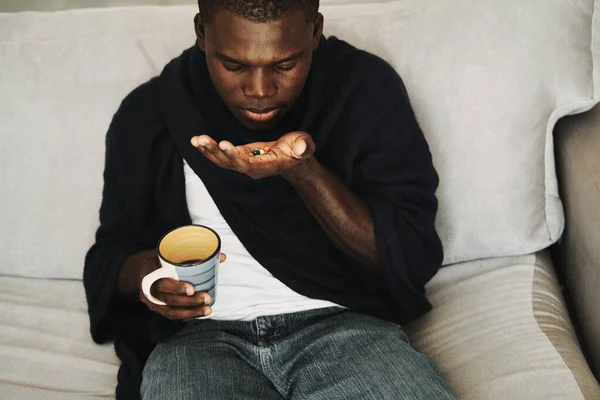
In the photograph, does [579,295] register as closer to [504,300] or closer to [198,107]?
[504,300]

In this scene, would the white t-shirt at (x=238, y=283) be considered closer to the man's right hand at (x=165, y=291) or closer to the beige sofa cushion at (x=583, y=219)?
the man's right hand at (x=165, y=291)

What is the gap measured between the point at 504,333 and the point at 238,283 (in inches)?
18.5

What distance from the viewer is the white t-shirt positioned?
1084mm

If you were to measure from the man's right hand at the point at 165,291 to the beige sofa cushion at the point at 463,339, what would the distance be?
7.7 inches

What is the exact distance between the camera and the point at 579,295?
116 centimetres

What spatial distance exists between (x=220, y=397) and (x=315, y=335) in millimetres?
195

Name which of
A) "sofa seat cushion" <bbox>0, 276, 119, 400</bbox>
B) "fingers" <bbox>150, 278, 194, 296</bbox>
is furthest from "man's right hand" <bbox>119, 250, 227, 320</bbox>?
"sofa seat cushion" <bbox>0, 276, 119, 400</bbox>

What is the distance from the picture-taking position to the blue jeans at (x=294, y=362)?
36.2 inches

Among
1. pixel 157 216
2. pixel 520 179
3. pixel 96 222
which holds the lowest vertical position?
pixel 96 222

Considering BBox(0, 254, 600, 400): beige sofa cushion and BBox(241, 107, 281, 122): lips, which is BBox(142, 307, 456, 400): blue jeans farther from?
BBox(241, 107, 281, 122): lips

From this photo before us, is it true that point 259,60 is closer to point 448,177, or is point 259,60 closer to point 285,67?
point 285,67

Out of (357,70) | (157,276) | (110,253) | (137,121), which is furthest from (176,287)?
(357,70)

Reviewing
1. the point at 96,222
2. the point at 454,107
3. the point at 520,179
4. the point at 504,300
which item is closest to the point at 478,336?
the point at 504,300

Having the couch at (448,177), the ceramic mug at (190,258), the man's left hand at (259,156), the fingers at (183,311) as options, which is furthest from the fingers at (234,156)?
the couch at (448,177)
